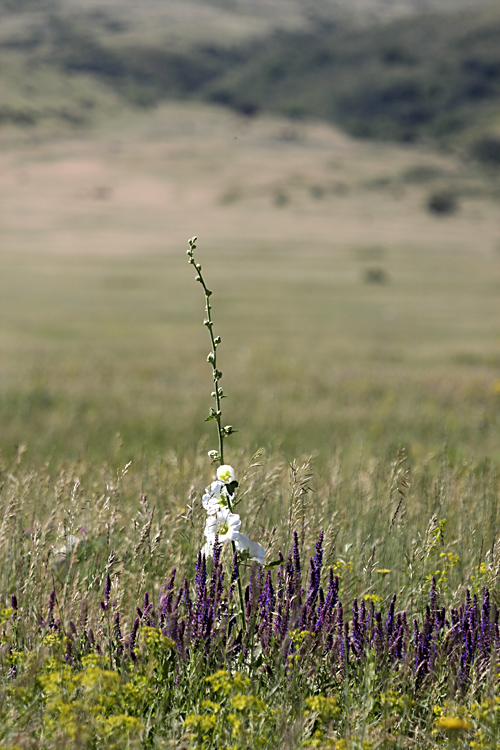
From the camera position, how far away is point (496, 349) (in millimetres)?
24375

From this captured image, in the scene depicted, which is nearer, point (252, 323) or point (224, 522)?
point (224, 522)

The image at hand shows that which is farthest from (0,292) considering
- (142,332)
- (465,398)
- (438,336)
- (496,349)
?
(465,398)

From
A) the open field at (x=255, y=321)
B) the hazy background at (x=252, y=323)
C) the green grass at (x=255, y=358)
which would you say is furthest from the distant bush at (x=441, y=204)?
the green grass at (x=255, y=358)

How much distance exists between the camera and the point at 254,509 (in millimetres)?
4855

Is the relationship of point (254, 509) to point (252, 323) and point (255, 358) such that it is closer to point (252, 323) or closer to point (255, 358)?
point (255, 358)

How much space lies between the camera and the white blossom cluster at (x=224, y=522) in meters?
3.43

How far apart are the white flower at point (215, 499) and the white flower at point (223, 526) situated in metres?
0.03

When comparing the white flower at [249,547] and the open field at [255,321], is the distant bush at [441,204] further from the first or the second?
the white flower at [249,547]

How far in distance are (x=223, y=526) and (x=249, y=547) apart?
0.13 m

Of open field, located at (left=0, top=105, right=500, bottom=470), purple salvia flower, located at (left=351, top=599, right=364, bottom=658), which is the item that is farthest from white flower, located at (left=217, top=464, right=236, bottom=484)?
open field, located at (left=0, top=105, right=500, bottom=470)

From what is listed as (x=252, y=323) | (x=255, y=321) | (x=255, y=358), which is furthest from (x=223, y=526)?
(x=255, y=321)

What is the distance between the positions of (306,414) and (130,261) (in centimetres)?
4115

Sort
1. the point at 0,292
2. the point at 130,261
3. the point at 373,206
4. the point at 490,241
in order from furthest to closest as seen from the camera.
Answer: the point at 373,206 < the point at 490,241 < the point at 130,261 < the point at 0,292

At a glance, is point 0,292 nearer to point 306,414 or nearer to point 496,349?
point 496,349
